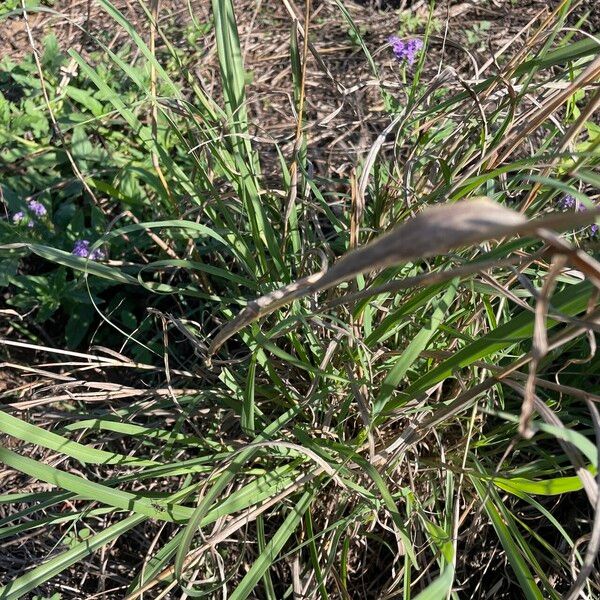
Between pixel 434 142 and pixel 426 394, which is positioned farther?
pixel 434 142

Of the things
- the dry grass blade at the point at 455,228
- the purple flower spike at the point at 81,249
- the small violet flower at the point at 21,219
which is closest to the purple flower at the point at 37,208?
the small violet flower at the point at 21,219

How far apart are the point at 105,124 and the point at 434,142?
0.83 m

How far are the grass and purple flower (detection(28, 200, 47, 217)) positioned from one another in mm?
22

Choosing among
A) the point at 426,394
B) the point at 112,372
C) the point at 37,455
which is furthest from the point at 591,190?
the point at 37,455

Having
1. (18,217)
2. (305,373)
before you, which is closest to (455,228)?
(305,373)

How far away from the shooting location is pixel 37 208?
1.40 m

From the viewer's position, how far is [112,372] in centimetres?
138

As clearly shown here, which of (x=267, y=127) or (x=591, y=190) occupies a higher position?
(x=267, y=127)

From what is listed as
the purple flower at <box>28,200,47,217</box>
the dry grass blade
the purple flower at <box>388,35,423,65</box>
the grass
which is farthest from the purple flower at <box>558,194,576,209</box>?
the purple flower at <box>28,200,47,217</box>

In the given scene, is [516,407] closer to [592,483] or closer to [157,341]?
[592,483]

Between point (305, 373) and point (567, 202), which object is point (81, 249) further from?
point (567, 202)

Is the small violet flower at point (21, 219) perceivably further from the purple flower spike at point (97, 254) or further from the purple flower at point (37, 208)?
the purple flower spike at point (97, 254)

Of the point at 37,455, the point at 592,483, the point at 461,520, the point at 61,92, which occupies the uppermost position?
the point at 61,92

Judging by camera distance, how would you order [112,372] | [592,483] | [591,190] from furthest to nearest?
[112,372] < [591,190] < [592,483]
